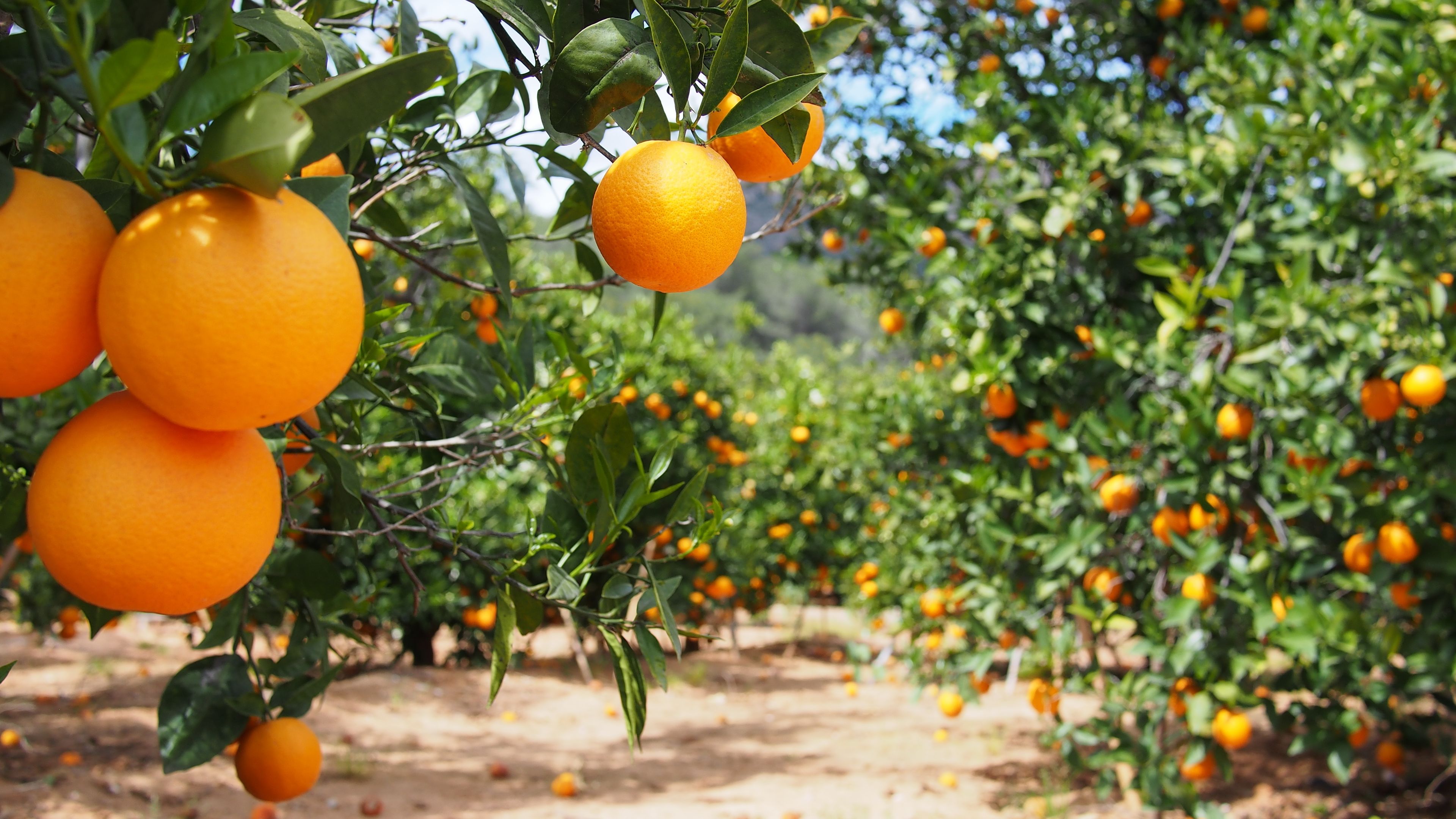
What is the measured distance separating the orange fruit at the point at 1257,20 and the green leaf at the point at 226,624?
4.21 m

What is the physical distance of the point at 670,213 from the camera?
28.9 inches

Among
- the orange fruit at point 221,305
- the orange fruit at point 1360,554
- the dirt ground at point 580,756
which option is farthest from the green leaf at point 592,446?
the orange fruit at point 1360,554

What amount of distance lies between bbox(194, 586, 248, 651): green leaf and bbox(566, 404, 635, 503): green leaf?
0.57 metres

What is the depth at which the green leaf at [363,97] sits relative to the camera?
554 mm

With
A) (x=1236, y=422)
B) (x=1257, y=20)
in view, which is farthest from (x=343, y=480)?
(x=1257, y=20)

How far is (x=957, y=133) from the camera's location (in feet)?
12.1

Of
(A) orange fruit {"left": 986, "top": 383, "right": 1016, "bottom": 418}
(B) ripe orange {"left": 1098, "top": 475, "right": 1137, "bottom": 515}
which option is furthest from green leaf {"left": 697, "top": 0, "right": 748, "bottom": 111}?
(A) orange fruit {"left": 986, "top": 383, "right": 1016, "bottom": 418}

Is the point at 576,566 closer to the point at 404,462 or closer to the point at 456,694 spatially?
the point at 404,462

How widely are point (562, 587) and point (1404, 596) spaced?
3.03m

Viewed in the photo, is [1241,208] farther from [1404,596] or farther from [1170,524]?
[1404,596]

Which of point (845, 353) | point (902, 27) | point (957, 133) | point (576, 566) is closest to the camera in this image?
point (576, 566)

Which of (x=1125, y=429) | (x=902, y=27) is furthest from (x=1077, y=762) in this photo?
(x=902, y=27)

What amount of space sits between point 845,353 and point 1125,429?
319 inches

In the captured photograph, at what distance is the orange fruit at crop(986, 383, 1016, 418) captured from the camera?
3.34m
